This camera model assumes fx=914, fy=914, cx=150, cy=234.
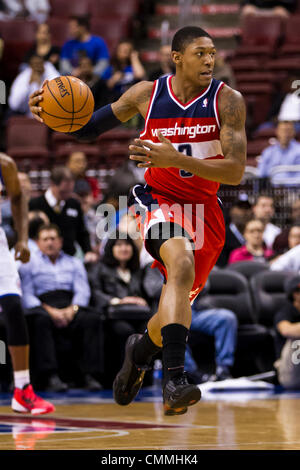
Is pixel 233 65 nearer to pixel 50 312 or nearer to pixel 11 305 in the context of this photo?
pixel 50 312

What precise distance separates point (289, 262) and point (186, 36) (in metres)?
5.04

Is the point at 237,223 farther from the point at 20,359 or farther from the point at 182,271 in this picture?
the point at 182,271

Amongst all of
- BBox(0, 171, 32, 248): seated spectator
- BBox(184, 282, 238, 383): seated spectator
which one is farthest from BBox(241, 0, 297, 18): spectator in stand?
BBox(184, 282, 238, 383): seated spectator

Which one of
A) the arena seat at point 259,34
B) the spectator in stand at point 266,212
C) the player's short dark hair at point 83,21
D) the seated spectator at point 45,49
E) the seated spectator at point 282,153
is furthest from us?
the arena seat at point 259,34

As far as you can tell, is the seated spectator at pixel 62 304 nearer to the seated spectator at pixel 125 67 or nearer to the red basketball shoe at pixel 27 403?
the red basketball shoe at pixel 27 403

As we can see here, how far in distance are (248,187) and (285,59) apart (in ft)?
14.0

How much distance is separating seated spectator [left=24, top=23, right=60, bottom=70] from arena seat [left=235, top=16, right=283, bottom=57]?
302 centimetres

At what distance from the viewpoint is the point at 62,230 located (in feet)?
32.0

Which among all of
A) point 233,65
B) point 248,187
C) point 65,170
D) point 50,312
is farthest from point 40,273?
point 233,65

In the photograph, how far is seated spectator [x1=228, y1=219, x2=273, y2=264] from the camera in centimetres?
1000

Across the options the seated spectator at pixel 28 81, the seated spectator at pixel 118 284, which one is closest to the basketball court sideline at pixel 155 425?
the seated spectator at pixel 118 284

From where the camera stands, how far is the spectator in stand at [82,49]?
14641 millimetres

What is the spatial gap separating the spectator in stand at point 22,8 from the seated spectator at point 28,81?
316 cm

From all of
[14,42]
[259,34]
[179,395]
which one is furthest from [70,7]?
[179,395]
